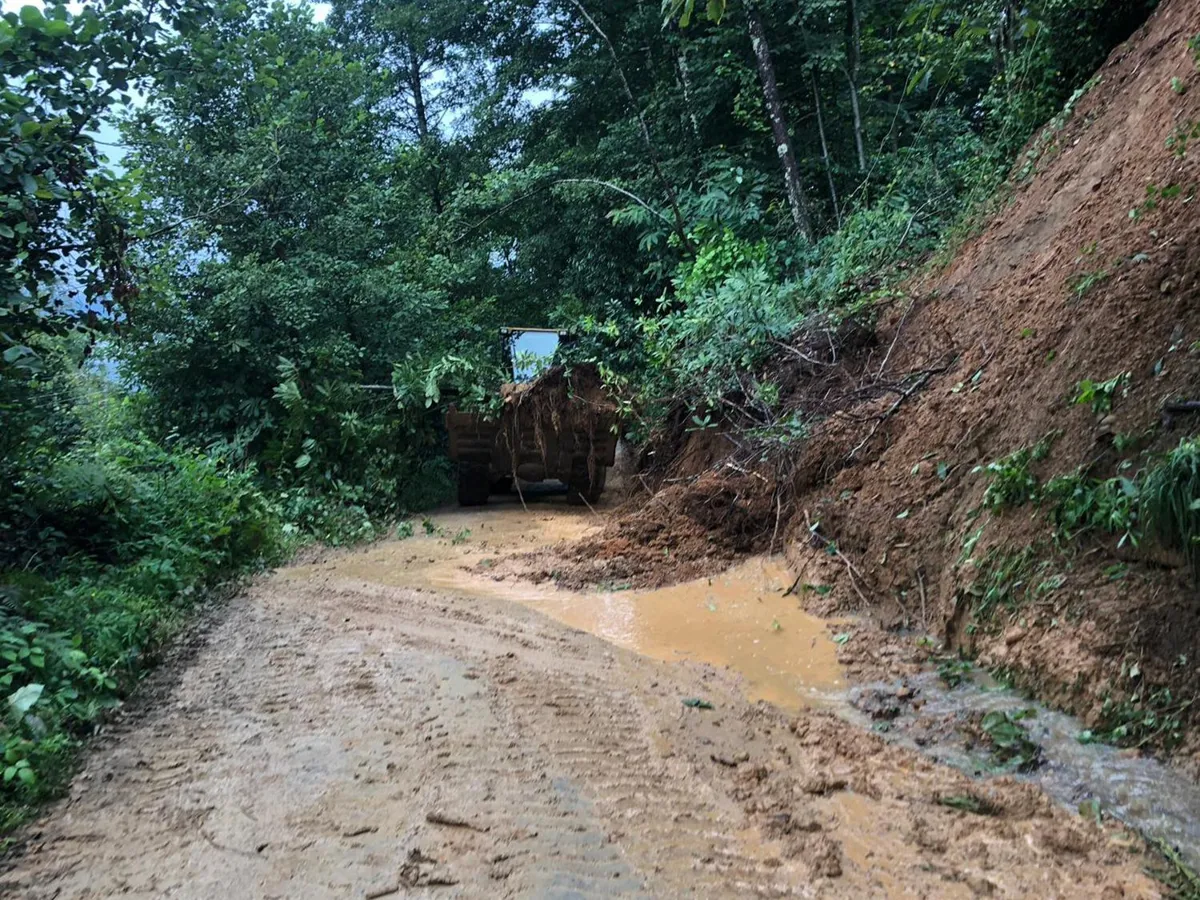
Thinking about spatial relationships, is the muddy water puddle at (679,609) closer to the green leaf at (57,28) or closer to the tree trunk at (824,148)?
the green leaf at (57,28)

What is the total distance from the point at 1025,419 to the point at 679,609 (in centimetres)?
289

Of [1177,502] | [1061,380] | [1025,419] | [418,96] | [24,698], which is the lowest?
[24,698]

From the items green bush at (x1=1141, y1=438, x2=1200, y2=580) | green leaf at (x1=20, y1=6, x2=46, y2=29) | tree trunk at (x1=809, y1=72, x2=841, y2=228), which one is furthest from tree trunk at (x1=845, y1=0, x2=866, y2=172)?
green leaf at (x1=20, y1=6, x2=46, y2=29)

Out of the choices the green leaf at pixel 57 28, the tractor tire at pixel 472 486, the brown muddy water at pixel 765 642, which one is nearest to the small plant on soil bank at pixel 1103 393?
the brown muddy water at pixel 765 642

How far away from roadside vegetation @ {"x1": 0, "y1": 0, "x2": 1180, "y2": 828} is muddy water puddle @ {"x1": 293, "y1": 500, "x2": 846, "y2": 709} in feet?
4.46

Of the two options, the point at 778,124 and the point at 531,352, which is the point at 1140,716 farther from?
the point at 778,124

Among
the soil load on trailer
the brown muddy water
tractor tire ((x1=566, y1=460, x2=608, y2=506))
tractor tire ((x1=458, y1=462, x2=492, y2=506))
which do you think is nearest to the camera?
the brown muddy water

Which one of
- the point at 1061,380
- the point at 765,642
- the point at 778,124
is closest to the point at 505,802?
the point at 765,642

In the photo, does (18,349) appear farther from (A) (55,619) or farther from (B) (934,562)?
(B) (934,562)

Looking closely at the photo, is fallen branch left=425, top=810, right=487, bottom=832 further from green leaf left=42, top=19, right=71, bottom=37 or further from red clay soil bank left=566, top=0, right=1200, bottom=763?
green leaf left=42, top=19, right=71, bottom=37

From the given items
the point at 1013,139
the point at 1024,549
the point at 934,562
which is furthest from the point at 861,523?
the point at 1013,139

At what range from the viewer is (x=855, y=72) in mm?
12680

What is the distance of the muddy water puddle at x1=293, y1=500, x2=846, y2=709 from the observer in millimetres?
4965

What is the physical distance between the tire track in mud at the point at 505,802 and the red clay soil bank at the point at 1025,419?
1.15m
